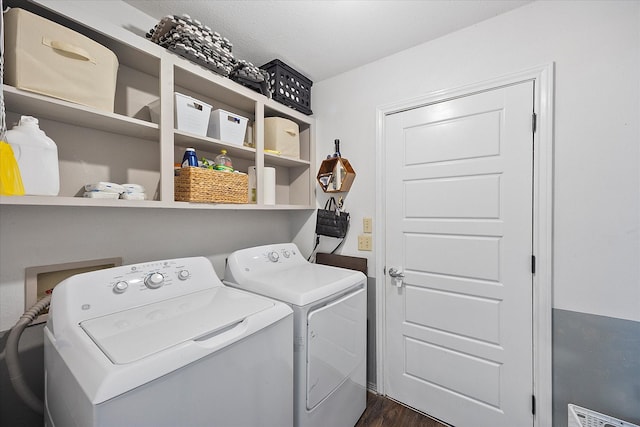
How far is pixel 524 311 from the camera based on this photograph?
4.83 feet

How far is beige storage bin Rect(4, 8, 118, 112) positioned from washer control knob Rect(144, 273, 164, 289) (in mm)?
766

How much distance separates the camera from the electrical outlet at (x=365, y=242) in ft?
6.57

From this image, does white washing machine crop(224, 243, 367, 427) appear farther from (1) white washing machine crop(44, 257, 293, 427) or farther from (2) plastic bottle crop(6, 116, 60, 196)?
(2) plastic bottle crop(6, 116, 60, 196)

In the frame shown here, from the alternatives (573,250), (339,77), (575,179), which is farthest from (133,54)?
(573,250)

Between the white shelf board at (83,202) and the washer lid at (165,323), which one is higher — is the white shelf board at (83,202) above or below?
above

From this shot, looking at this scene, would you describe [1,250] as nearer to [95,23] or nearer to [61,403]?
[61,403]

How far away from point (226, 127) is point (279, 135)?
0.44 m

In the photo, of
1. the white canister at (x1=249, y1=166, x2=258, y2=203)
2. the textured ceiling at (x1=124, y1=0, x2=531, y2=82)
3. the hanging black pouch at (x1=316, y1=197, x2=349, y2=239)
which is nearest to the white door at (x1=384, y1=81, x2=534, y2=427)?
the hanging black pouch at (x1=316, y1=197, x2=349, y2=239)

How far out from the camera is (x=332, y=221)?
6.91ft

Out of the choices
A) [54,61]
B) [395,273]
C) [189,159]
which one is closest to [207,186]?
[189,159]

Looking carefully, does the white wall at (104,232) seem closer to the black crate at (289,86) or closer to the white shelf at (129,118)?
the white shelf at (129,118)

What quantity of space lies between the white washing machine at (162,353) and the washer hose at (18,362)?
0.12 meters

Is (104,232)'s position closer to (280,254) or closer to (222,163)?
(222,163)

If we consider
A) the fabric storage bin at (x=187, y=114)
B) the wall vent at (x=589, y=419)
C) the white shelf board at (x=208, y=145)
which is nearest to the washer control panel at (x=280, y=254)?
the white shelf board at (x=208, y=145)
